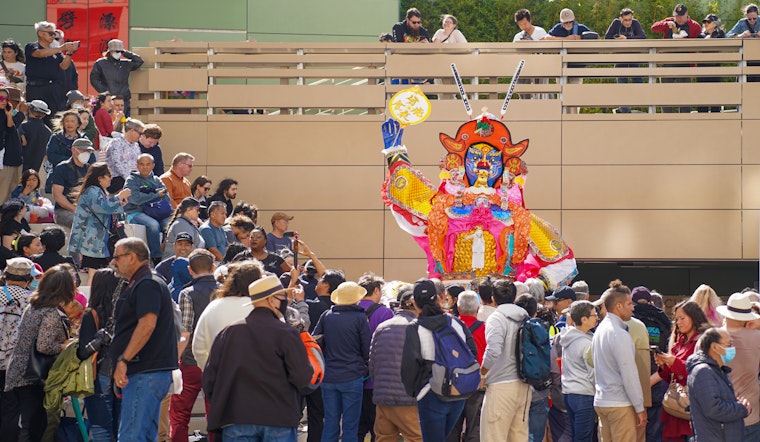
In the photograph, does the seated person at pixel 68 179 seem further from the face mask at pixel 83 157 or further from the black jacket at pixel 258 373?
the black jacket at pixel 258 373

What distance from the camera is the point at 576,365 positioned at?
980 centimetres

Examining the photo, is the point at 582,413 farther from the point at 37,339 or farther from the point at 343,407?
the point at 37,339

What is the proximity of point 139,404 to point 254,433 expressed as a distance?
3.75ft

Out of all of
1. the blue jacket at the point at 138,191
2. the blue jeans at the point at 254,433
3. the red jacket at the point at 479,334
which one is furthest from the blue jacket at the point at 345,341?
the blue jacket at the point at 138,191

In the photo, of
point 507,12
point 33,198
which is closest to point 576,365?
point 33,198

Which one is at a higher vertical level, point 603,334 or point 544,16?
point 544,16

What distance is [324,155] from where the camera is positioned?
19875 millimetres

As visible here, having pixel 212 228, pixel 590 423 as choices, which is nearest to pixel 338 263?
pixel 212 228

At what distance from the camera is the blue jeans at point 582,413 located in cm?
982

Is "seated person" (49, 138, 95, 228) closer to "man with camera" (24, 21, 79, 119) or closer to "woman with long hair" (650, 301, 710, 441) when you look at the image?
"man with camera" (24, 21, 79, 119)

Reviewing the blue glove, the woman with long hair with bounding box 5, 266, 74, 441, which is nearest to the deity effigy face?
the blue glove

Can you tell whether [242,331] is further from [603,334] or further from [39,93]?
[39,93]

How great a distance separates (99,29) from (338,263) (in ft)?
26.8

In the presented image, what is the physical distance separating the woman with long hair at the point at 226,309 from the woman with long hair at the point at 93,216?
Result: 4.54 m
